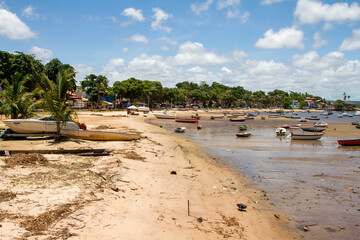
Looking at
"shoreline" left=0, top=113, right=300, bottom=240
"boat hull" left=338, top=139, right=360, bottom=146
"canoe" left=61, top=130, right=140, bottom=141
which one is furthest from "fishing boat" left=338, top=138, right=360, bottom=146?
"canoe" left=61, top=130, right=140, bottom=141

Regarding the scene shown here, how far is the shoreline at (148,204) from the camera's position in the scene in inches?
214

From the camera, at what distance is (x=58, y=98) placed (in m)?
13.9

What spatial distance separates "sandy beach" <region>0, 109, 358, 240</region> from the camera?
5195mm

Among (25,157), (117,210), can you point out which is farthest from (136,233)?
(25,157)

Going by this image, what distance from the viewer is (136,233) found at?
532 centimetres

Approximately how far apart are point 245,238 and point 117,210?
3.40 meters

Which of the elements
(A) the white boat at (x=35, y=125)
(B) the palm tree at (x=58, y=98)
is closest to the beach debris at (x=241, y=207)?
(B) the palm tree at (x=58, y=98)

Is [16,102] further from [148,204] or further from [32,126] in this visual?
[148,204]

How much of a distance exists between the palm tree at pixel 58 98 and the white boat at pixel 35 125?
556mm

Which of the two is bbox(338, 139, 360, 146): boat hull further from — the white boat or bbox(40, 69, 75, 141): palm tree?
bbox(40, 69, 75, 141): palm tree

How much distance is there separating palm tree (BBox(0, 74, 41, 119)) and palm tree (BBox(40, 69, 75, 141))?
10.5ft

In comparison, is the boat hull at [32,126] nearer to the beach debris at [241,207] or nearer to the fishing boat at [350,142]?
the beach debris at [241,207]

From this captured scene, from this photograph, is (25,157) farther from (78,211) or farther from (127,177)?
(78,211)

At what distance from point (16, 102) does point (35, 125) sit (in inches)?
98.9
